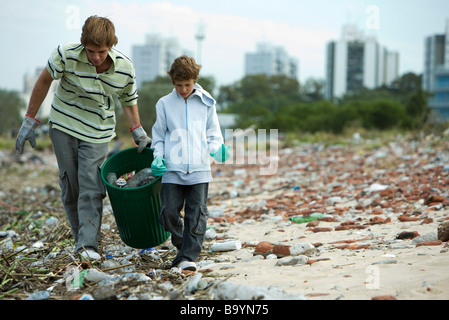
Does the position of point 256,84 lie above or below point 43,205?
above

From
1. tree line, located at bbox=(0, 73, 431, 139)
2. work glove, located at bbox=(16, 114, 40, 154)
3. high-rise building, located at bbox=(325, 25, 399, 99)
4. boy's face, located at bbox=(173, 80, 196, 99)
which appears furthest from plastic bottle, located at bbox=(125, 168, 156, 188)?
high-rise building, located at bbox=(325, 25, 399, 99)

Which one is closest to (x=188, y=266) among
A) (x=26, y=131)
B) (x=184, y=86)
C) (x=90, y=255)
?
(x=90, y=255)

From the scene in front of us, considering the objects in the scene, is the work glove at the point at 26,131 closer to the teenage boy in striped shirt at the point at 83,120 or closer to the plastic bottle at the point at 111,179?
the teenage boy in striped shirt at the point at 83,120

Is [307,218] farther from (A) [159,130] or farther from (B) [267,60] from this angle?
(B) [267,60]

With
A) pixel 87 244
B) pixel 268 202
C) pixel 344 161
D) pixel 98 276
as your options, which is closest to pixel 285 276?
pixel 98 276

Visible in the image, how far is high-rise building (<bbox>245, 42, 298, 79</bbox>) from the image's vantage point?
370 feet

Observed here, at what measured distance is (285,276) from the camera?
259cm

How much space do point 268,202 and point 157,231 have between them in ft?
8.33

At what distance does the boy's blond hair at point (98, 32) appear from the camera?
2893 millimetres

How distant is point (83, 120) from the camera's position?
3201 mm

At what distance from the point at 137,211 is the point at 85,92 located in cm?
85

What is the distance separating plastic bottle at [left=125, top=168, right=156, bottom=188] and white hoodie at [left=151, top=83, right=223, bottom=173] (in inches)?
9.6

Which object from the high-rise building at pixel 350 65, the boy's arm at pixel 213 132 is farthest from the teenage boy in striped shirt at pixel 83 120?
the high-rise building at pixel 350 65
